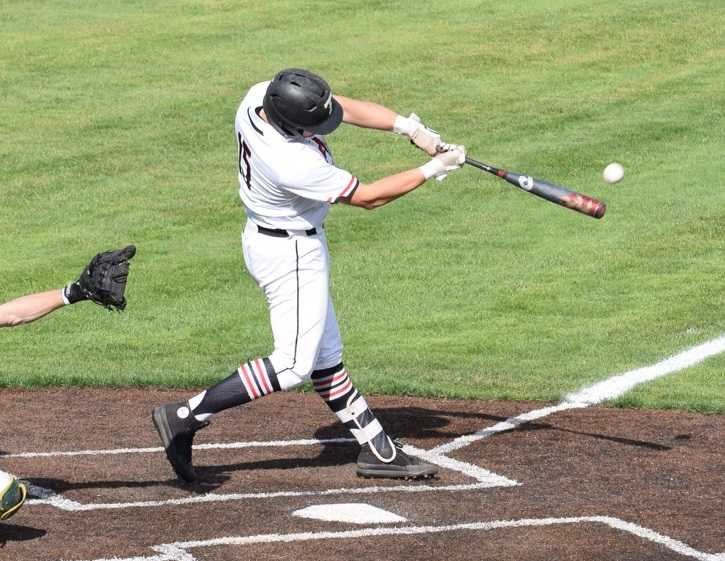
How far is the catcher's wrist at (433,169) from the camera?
7348 mm

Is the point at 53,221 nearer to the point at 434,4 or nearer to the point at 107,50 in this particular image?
the point at 107,50

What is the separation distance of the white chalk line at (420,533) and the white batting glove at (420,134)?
2.00 m

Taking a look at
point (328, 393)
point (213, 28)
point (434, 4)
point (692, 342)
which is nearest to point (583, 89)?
point (434, 4)

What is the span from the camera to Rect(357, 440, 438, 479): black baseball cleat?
25.4 feet

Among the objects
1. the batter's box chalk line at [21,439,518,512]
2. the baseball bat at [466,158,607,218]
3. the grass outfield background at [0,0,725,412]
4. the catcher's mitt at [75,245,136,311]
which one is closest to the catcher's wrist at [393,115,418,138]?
the baseball bat at [466,158,607,218]

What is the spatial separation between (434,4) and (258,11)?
2.68m

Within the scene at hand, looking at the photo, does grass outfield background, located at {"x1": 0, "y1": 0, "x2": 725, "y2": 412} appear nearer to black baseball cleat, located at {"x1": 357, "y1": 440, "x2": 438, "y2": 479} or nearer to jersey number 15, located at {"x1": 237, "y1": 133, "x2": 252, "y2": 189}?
black baseball cleat, located at {"x1": 357, "y1": 440, "x2": 438, "y2": 479}

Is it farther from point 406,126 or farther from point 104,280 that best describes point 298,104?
point 104,280

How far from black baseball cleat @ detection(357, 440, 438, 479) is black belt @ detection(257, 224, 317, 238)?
1200mm

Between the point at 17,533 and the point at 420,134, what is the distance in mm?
2864

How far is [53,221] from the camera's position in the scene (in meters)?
14.9

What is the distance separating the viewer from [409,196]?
1528 centimetres

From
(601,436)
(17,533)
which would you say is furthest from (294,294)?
(601,436)

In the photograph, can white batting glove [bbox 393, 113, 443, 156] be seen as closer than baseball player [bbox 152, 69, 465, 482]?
No
